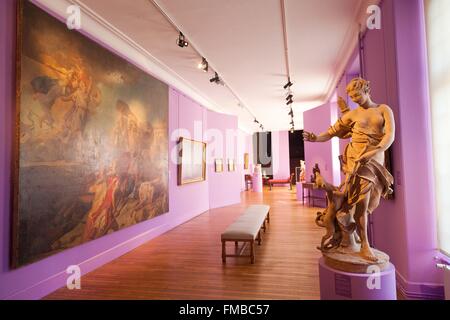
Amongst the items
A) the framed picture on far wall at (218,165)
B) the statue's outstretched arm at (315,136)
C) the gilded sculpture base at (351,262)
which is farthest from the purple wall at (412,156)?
the framed picture on far wall at (218,165)

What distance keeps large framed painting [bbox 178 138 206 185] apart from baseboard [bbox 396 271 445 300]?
571 cm

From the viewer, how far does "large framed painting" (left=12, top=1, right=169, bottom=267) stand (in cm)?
325

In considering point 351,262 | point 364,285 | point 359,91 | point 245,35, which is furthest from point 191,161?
point 364,285

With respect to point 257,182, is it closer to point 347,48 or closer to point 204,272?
point 347,48

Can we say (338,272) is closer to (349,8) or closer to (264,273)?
(264,273)

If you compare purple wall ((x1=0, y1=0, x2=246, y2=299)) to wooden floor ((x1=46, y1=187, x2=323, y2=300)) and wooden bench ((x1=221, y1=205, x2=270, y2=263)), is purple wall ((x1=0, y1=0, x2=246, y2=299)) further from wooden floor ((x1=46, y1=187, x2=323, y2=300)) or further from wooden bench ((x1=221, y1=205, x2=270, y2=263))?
wooden bench ((x1=221, y1=205, x2=270, y2=263))

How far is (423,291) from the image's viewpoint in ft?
9.95

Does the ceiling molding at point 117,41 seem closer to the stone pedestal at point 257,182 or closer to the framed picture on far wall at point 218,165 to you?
the framed picture on far wall at point 218,165

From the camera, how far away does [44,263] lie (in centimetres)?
346

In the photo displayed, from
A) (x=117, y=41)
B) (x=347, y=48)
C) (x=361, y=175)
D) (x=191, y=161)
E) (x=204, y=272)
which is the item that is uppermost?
(x=347, y=48)

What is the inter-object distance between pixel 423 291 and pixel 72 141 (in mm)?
5157

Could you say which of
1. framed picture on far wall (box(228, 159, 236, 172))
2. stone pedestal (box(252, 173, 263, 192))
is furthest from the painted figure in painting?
stone pedestal (box(252, 173, 263, 192))

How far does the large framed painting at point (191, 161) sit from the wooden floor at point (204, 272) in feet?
6.66
